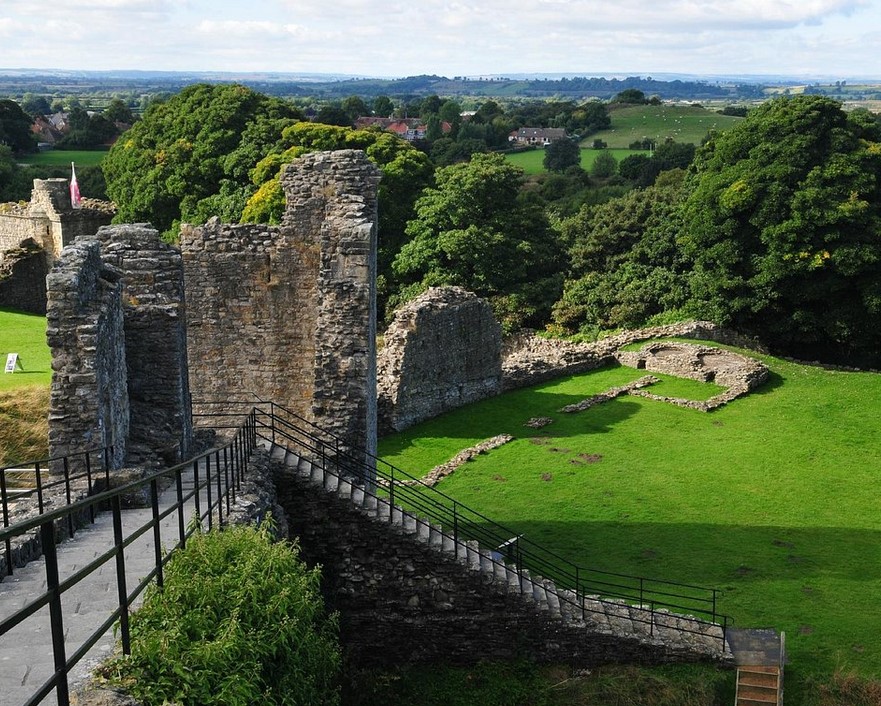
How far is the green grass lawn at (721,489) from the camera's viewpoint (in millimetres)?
14383

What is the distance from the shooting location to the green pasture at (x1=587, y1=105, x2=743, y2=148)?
305 feet

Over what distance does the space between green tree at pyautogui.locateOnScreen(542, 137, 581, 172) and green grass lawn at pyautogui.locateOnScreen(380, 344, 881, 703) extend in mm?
54409

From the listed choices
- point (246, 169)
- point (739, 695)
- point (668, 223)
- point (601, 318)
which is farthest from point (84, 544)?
point (246, 169)

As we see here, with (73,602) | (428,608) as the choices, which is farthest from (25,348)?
(73,602)

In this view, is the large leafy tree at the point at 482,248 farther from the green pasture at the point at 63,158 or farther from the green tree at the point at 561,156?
the green tree at the point at 561,156

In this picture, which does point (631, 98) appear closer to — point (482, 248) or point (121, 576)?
point (482, 248)

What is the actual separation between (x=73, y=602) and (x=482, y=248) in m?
30.6

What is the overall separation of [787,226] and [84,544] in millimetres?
25431

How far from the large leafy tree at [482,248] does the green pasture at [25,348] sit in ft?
50.2

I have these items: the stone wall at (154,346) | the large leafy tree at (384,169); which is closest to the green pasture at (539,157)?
the large leafy tree at (384,169)

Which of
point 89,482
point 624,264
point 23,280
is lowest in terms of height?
point 624,264

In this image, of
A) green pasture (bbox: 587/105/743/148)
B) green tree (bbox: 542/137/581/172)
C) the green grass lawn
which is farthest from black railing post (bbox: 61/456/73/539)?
green pasture (bbox: 587/105/743/148)

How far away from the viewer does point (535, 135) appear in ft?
341

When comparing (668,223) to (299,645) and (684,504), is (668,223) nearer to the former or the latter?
(684,504)
